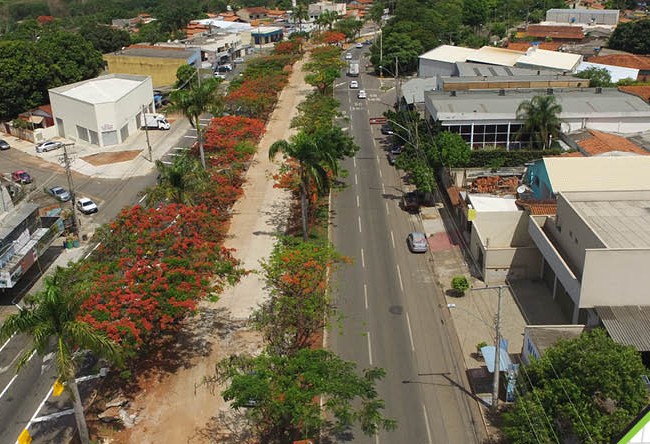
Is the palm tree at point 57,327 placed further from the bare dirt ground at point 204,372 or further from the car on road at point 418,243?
the car on road at point 418,243

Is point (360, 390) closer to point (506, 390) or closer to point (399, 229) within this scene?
point (506, 390)

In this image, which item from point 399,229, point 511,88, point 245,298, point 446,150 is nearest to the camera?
point 245,298

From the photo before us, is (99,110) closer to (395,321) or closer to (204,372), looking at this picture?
(204,372)

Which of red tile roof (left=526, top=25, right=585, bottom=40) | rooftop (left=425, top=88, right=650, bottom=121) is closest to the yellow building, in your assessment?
rooftop (left=425, top=88, right=650, bottom=121)

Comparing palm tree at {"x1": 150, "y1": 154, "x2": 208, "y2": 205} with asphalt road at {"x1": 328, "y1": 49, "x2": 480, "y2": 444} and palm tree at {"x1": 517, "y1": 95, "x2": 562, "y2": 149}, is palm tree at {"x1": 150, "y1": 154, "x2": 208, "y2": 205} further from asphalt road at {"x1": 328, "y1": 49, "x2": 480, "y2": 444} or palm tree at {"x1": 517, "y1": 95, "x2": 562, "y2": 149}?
palm tree at {"x1": 517, "y1": 95, "x2": 562, "y2": 149}

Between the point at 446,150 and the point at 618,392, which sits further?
the point at 446,150

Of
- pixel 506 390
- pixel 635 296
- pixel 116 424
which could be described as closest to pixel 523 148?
pixel 635 296

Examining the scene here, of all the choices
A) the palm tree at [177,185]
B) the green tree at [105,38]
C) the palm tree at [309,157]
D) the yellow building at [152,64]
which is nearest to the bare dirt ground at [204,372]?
the palm tree at [177,185]
